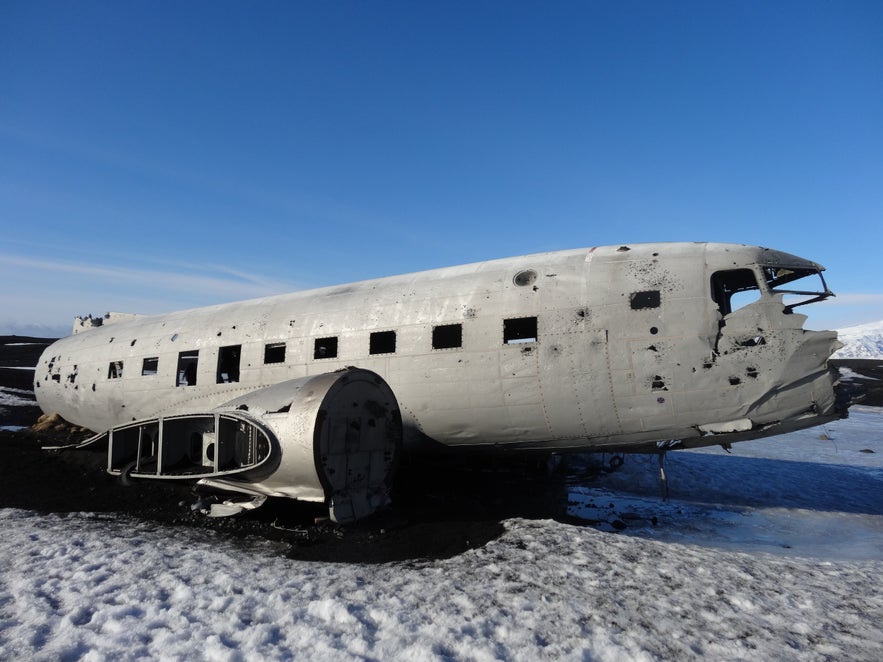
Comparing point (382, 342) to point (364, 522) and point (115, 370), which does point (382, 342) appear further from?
point (115, 370)

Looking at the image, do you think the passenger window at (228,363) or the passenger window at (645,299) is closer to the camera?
the passenger window at (645,299)

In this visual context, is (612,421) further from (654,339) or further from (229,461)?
(229,461)

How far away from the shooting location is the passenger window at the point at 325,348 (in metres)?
10.5

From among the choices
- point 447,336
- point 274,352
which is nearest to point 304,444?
point 447,336

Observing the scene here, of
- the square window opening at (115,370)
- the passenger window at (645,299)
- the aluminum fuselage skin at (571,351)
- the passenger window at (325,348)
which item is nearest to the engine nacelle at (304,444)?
the aluminum fuselage skin at (571,351)

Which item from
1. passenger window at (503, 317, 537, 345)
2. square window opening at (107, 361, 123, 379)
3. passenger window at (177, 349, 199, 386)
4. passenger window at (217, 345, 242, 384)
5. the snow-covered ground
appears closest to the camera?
the snow-covered ground

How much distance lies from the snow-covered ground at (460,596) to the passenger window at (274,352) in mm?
3945

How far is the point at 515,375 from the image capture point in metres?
8.81

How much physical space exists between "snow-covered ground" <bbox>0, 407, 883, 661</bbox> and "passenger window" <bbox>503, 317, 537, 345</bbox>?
3200 mm

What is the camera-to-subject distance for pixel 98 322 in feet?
55.7

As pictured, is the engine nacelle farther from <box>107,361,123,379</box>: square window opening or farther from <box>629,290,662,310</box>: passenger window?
<box>107,361,123,379</box>: square window opening

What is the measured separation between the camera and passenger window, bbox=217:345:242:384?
11.6 m

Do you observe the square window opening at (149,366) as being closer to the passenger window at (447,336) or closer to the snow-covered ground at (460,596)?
the snow-covered ground at (460,596)

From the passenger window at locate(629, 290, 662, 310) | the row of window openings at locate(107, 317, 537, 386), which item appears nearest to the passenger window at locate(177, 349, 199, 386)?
the row of window openings at locate(107, 317, 537, 386)
